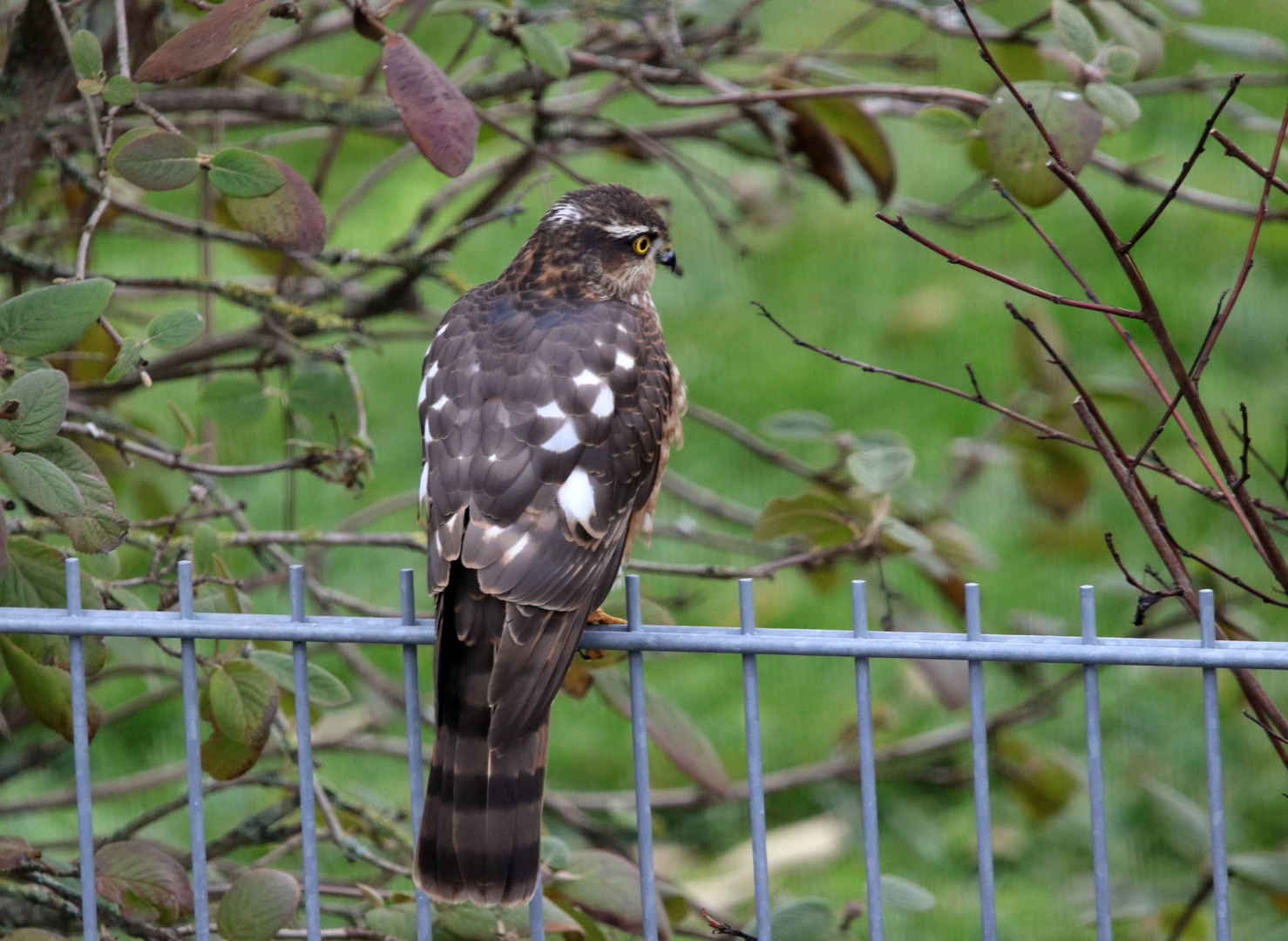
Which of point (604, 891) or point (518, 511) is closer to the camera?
point (518, 511)

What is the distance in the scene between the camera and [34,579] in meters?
2.09

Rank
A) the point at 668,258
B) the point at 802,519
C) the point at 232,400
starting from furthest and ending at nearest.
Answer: the point at 668,258, the point at 232,400, the point at 802,519

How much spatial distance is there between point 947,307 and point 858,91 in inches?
147

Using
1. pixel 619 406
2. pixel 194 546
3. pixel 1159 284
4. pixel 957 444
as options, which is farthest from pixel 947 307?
pixel 194 546

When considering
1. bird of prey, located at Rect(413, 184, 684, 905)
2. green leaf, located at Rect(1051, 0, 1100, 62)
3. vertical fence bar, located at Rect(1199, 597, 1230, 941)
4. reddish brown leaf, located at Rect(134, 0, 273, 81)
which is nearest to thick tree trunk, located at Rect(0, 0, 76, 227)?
reddish brown leaf, located at Rect(134, 0, 273, 81)

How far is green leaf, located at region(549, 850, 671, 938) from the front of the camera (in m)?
2.47

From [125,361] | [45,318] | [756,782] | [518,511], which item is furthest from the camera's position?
[518,511]

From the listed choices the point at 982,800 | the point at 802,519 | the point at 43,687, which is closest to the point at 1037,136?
the point at 802,519

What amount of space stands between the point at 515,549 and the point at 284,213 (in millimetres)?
657

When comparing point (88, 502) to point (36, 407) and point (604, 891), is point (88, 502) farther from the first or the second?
point (604, 891)

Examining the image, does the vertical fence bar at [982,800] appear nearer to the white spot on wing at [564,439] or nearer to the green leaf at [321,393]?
the white spot on wing at [564,439]

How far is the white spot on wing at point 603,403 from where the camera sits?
2.51 m

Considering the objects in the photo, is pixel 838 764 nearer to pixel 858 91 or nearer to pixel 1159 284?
pixel 858 91

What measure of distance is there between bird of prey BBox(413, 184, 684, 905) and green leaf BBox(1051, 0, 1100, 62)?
93cm
